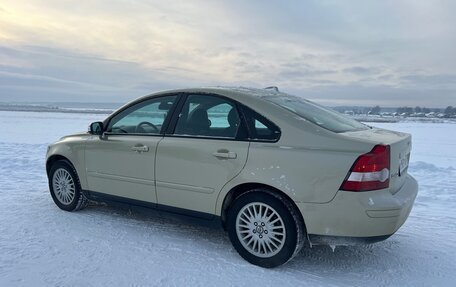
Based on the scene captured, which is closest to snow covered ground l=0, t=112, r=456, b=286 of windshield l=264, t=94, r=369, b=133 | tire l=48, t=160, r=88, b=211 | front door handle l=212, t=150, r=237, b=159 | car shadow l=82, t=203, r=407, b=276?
car shadow l=82, t=203, r=407, b=276

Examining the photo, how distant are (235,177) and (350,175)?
1.02 metres

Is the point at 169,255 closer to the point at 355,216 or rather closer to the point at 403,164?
the point at 355,216

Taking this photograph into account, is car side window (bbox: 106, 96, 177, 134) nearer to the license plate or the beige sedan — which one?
the beige sedan

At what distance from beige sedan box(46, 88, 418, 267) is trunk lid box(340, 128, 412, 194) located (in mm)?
11

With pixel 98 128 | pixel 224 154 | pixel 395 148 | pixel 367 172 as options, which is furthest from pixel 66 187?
pixel 395 148

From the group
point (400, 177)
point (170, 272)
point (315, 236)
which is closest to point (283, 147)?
point (315, 236)

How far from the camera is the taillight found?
3182mm

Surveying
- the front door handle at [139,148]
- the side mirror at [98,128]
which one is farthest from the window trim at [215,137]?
the side mirror at [98,128]

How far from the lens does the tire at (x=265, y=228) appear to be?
346cm

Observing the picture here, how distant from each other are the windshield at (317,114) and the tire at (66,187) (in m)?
2.77

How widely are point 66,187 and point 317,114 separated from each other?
11.0ft

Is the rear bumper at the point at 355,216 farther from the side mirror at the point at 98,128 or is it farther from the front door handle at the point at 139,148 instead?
the side mirror at the point at 98,128

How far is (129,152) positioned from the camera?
441 centimetres

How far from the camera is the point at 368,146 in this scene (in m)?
3.21
